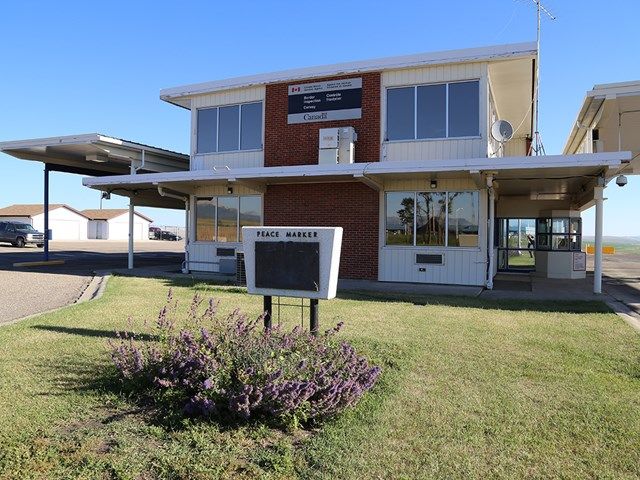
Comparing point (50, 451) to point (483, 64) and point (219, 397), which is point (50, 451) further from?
point (483, 64)

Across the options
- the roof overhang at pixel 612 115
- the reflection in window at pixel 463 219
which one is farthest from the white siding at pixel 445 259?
the roof overhang at pixel 612 115

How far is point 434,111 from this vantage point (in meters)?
14.4

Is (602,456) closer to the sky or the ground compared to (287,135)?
closer to the ground

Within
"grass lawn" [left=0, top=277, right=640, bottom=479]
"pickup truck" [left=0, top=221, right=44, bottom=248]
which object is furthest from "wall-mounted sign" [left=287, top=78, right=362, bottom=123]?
"pickup truck" [left=0, top=221, right=44, bottom=248]

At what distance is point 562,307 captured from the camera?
10617 mm

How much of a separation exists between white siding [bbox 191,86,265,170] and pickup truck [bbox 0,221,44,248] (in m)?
Result: 26.7

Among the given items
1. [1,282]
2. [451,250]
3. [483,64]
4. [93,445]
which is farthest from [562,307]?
[1,282]

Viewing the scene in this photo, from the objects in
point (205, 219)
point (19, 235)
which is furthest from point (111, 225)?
point (205, 219)

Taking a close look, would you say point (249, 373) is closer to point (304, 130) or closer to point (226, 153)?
point (304, 130)

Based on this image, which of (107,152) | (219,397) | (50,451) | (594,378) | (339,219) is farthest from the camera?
(107,152)

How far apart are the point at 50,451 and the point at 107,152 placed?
627 inches

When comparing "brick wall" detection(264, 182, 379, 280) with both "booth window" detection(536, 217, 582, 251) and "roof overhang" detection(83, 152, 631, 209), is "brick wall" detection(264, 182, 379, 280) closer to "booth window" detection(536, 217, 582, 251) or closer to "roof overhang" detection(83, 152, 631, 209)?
"roof overhang" detection(83, 152, 631, 209)

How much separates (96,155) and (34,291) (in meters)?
8.33

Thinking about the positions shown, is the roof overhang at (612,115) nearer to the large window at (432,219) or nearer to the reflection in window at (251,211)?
the large window at (432,219)
